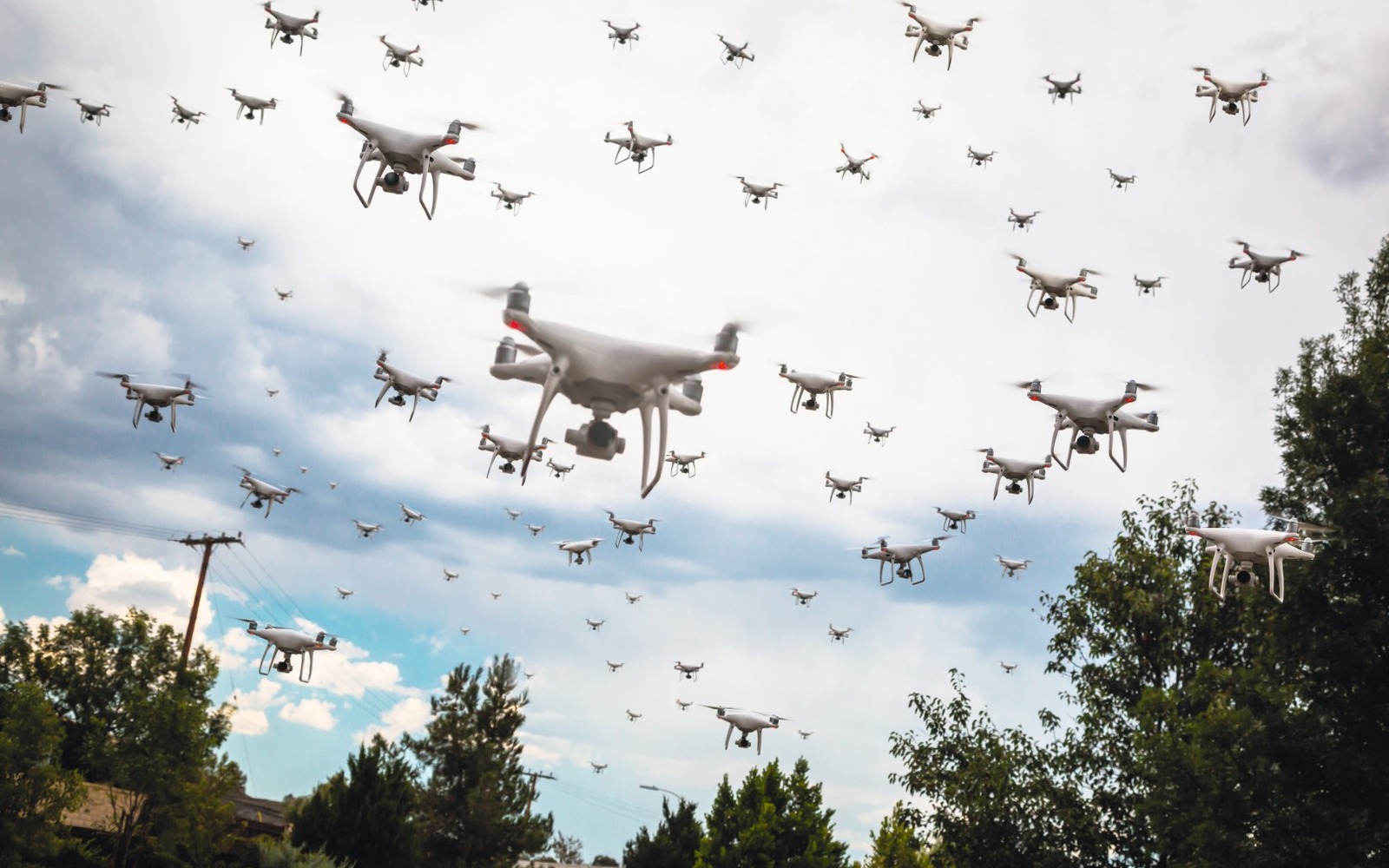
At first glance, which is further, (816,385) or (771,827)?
(771,827)

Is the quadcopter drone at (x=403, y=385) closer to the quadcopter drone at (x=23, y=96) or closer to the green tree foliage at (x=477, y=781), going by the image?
the quadcopter drone at (x=23, y=96)

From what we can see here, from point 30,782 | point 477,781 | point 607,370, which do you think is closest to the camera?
point 607,370

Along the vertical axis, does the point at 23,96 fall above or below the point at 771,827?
above

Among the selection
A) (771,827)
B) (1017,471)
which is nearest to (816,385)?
(1017,471)

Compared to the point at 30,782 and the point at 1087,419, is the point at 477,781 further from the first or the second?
the point at 1087,419

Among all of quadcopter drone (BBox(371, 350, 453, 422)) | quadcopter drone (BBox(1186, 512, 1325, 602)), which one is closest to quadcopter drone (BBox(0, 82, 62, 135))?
quadcopter drone (BBox(371, 350, 453, 422))

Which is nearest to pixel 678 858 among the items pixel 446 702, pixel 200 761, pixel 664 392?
pixel 446 702

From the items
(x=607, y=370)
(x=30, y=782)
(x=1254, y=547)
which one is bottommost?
(x=30, y=782)

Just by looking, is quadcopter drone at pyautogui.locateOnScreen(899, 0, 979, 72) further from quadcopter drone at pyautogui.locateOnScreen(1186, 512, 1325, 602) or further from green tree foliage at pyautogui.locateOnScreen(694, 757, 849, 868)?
green tree foliage at pyautogui.locateOnScreen(694, 757, 849, 868)
